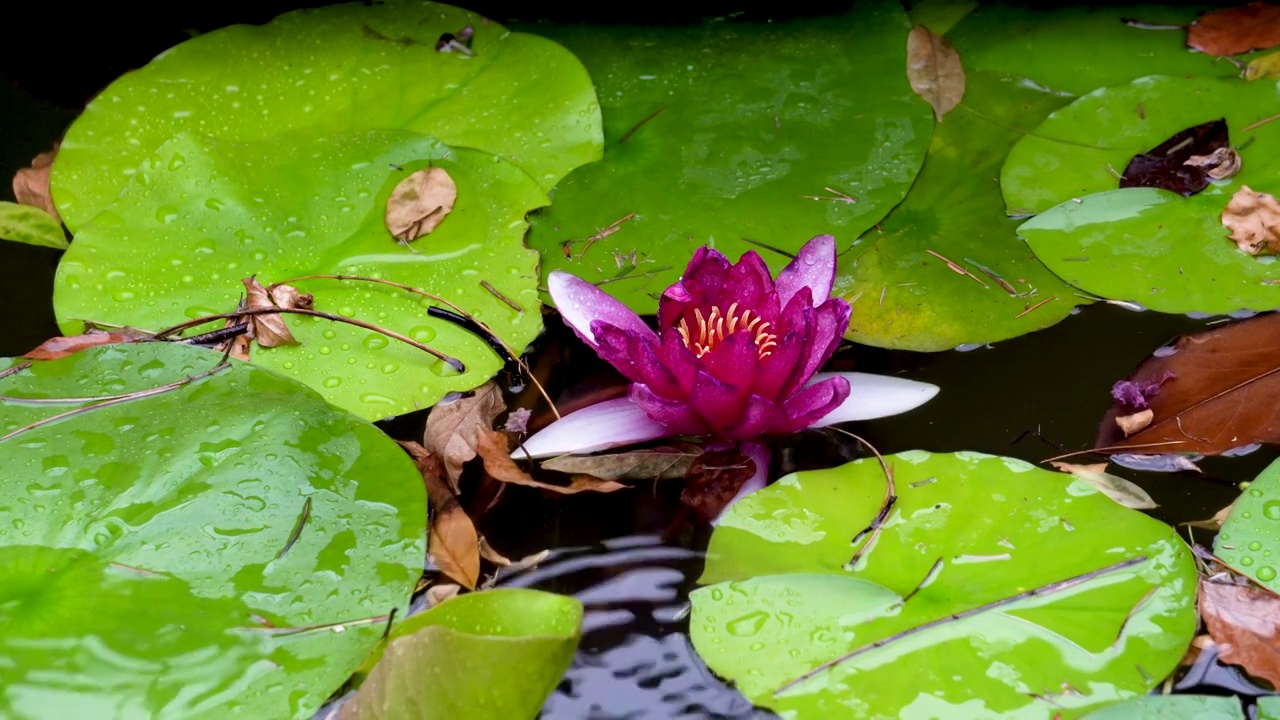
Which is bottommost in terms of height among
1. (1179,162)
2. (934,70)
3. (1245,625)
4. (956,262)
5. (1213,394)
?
(1245,625)

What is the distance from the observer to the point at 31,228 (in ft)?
5.97

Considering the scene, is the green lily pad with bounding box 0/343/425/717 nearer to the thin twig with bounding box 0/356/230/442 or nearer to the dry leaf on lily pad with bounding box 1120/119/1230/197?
the thin twig with bounding box 0/356/230/442

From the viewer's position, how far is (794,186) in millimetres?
1842

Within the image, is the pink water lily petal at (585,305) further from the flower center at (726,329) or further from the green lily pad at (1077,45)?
the green lily pad at (1077,45)

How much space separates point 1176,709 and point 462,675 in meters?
0.90

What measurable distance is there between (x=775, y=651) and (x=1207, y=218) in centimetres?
128

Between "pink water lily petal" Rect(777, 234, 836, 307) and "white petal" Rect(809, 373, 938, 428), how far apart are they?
0.16 meters

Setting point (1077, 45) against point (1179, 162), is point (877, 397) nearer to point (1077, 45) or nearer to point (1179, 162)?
point (1179, 162)

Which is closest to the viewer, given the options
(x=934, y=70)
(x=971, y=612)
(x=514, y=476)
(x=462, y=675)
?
(x=462, y=675)

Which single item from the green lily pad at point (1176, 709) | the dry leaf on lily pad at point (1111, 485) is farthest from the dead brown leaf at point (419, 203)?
the green lily pad at point (1176, 709)

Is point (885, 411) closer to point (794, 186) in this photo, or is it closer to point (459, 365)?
point (794, 186)

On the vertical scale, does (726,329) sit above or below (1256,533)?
above

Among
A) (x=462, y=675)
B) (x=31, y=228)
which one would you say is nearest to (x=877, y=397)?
(x=462, y=675)

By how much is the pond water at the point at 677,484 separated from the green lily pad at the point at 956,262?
4 centimetres
